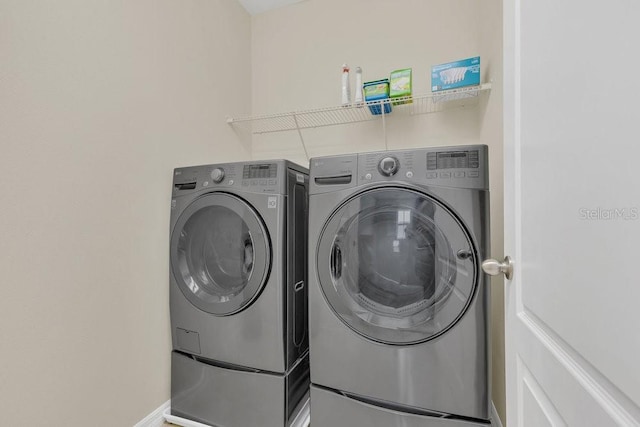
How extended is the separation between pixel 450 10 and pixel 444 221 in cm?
161

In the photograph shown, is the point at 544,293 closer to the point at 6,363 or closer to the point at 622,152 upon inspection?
the point at 622,152

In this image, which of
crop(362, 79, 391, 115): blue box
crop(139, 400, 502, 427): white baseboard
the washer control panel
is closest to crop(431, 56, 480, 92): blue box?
crop(362, 79, 391, 115): blue box

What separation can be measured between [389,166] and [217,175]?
2.70 ft

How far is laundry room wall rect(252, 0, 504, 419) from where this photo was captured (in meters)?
1.79

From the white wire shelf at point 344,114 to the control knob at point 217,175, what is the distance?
0.69m

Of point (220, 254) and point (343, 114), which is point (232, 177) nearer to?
point (220, 254)

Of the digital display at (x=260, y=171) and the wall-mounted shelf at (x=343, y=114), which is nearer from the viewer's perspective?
the digital display at (x=260, y=171)

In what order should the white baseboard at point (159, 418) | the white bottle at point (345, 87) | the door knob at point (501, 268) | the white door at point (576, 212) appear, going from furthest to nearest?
the white bottle at point (345, 87) < the white baseboard at point (159, 418) < the door knob at point (501, 268) < the white door at point (576, 212)

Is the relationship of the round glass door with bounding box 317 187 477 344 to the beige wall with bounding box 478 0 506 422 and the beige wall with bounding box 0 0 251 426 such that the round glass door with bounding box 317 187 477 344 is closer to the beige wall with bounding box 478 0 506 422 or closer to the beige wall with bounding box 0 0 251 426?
the beige wall with bounding box 478 0 506 422

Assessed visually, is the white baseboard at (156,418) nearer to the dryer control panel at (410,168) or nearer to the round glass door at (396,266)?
the round glass door at (396,266)

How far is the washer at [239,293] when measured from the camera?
1.30 m

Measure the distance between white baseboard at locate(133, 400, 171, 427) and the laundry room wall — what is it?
169 cm

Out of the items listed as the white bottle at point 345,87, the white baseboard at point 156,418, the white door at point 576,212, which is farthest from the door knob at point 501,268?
the white baseboard at point 156,418

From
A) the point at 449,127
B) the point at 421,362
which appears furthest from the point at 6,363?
the point at 449,127
